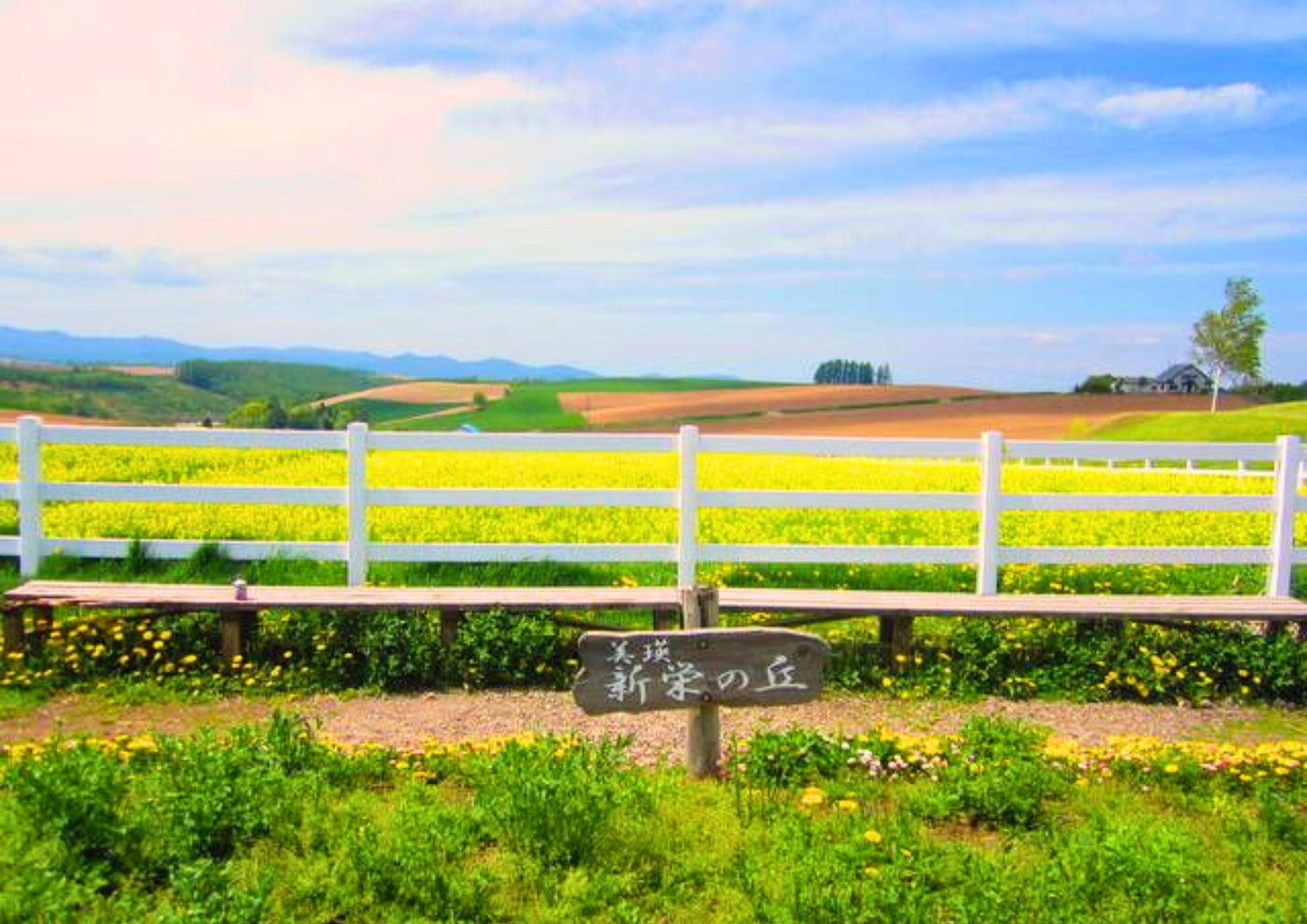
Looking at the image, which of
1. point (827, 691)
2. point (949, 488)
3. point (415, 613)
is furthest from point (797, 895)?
point (949, 488)

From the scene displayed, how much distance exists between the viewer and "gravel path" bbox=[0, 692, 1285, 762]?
675 cm

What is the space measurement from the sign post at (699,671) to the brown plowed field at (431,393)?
209 ft

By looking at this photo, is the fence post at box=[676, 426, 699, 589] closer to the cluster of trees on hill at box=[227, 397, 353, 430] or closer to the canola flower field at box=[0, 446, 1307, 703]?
the canola flower field at box=[0, 446, 1307, 703]

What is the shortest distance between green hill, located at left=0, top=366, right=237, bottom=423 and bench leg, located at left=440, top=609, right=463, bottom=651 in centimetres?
8564

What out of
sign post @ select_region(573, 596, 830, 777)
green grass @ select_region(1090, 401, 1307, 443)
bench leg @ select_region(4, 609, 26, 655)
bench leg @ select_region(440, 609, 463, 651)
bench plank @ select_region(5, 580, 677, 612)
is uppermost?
green grass @ select_region(1090, 401, 1307, 443)

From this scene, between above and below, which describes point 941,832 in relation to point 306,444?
below

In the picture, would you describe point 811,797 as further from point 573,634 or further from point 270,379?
point 270,379

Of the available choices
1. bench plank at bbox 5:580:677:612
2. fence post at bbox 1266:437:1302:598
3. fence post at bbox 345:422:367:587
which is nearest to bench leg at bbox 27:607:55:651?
bench plank at bbox 5:580:677:612

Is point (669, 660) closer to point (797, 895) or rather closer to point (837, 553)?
point (797, 895)

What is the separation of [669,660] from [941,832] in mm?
1459

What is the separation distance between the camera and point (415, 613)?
8.02 metres

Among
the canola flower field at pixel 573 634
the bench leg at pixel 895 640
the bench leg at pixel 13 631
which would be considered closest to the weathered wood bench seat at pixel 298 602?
the bench leg at pixel 13 631

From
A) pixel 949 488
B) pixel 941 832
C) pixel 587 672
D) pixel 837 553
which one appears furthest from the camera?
pixel 949 488

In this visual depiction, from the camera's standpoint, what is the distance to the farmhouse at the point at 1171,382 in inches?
2997
